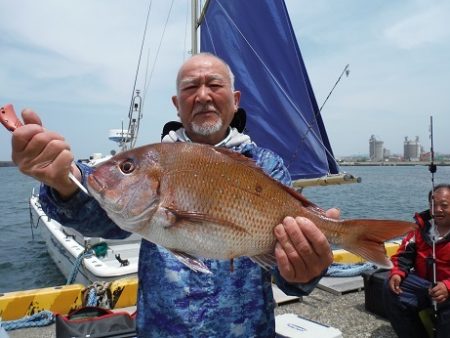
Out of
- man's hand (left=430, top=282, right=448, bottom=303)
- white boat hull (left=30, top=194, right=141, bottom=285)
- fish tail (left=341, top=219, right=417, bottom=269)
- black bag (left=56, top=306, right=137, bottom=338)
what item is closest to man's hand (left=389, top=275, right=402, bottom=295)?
man's hand (left=430, top=282, right=448, bottom=303)

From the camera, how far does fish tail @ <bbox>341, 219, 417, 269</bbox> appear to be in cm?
150

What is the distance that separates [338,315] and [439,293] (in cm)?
145

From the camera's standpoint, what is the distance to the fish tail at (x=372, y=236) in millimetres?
1502

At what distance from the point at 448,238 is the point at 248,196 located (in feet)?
10.8

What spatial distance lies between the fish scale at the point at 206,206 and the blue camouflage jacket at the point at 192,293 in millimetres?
278

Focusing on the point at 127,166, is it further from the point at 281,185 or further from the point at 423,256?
the point at 423,256

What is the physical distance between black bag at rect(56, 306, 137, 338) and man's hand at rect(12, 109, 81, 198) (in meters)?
2.24

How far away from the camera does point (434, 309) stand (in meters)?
3.74

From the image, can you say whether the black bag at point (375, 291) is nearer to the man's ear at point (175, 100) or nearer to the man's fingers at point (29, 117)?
the man's ear at point (175, 100)

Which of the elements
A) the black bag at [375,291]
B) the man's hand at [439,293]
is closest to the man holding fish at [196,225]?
the man's hand at [439,293]

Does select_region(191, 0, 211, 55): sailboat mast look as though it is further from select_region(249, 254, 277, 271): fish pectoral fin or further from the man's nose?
select_region(249, 254, 277, 271): fish pectoral fin

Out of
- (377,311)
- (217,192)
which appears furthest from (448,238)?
(217,192)

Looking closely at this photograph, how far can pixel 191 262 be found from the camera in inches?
58.7

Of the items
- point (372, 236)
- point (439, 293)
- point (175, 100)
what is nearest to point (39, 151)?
point (175, 100)
